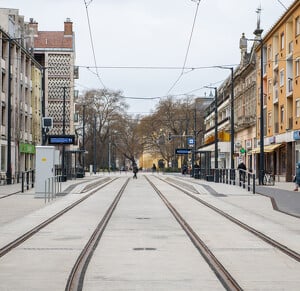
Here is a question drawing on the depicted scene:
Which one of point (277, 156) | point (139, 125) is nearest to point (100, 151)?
point (139, 125)

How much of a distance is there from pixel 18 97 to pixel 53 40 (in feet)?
114

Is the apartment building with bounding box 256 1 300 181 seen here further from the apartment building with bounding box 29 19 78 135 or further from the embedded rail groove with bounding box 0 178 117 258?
the apartment building with bounding box 29 19 78 135

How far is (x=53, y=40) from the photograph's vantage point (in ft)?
310

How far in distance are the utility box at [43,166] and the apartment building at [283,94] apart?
23.0 meters

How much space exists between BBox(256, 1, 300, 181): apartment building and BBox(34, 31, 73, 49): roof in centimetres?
4026

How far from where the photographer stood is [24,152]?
65062mm

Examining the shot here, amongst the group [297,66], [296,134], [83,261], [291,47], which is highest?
[291,47]

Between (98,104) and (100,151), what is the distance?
9.53m

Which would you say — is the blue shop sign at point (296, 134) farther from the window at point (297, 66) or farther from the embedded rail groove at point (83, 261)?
the embedded rail groove at point (83, 261)

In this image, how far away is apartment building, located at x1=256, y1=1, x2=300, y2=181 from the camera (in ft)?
161

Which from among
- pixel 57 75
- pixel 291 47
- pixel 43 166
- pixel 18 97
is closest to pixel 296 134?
pixel 291 47

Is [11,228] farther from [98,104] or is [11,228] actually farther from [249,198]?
[98,104]

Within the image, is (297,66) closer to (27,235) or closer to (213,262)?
(27,235)

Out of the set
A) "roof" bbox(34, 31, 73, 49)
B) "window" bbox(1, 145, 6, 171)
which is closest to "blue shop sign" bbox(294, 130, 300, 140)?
"window" bbox(1, 145, 6, 171)
